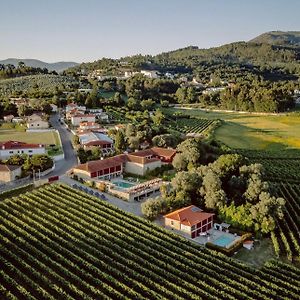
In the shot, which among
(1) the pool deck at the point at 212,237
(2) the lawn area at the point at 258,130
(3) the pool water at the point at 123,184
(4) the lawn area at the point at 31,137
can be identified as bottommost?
(2) the lawn area at the point at 258,130

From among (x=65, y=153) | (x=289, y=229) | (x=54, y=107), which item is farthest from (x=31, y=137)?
(x=289, y=229)

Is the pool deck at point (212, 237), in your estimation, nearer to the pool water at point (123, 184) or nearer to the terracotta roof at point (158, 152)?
the pool water at point (123, 184)

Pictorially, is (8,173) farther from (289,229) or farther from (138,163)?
(289,229)

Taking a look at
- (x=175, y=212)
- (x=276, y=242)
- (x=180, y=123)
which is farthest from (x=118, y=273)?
(x=180, y=123)

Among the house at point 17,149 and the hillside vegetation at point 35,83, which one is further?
the hillside vegetation at point 35,83

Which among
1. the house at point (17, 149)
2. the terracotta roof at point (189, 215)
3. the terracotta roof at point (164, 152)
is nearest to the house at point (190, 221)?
the terracotta roof at point (189, 215)

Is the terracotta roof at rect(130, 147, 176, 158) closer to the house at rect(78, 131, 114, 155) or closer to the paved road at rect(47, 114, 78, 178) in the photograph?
the house at rect(78, 131, 114, 155)

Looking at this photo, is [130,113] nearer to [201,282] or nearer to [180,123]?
[180,123]
